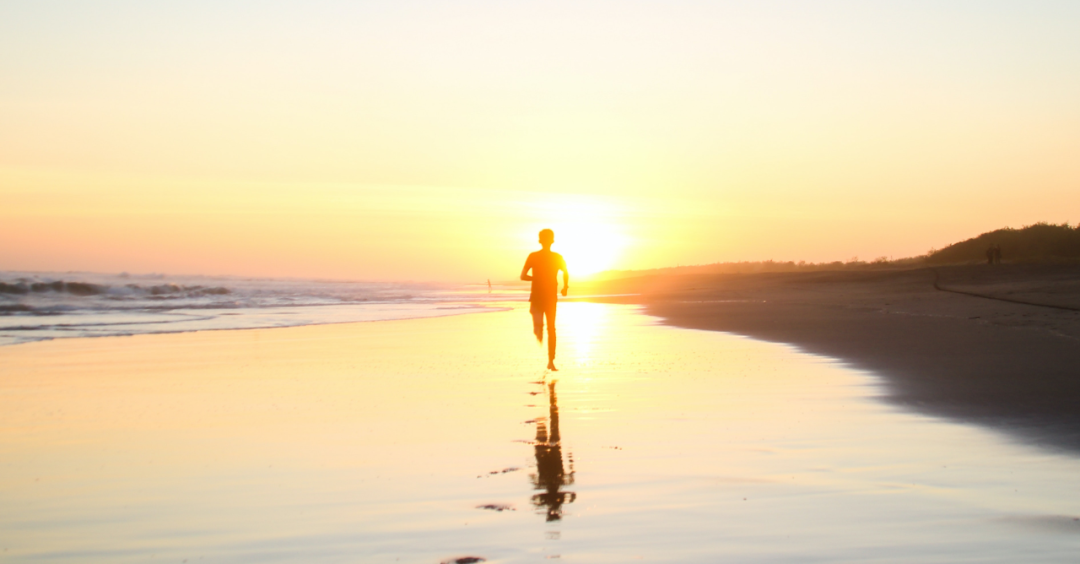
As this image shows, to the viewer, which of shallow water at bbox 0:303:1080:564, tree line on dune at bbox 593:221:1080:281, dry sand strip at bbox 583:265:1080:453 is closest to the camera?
shallow water at bbox 0:303:1080:564

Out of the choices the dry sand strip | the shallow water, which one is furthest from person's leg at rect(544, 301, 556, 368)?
the dry sand strip

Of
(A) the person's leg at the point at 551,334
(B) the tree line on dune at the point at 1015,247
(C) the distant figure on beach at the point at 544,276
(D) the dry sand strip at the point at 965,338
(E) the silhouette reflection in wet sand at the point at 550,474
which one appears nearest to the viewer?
(E) the silhouette reflection in wet sand at the point at 550,474

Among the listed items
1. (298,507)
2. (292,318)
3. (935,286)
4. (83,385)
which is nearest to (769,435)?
(298,507)

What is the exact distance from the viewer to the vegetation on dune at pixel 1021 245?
134 ft

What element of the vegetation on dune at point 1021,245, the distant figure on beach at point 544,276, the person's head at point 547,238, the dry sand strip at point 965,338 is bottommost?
the dry sand strip at point 965,338

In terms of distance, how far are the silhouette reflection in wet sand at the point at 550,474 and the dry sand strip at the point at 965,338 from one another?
11.2 ft

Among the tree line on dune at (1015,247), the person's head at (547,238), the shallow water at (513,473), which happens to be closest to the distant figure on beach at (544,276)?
the person's head at (547,238)

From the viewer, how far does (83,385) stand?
9.35 m

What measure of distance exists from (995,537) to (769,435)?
246 centimetres

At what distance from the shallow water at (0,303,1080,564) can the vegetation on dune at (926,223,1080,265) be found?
37782mm

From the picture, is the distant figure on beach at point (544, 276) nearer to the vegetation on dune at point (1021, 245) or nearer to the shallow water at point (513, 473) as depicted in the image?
the shallow water at point (513, 473)

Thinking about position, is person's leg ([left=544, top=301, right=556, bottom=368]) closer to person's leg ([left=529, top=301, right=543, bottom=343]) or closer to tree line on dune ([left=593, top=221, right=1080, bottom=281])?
person's leg ([left=529, top=301, right=543, bottom=343])

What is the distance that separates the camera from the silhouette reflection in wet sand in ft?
Answer: 14.0

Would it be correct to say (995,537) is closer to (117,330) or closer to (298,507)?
(298,507)
